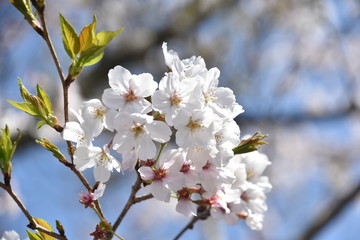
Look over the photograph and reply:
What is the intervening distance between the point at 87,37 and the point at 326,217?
2439 millimetres

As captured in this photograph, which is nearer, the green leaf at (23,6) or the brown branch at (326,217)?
the green leaf at (23,6)

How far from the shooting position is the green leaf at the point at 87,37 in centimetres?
72

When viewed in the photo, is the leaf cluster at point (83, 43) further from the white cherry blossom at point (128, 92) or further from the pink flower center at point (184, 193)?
the pink flower center at point (184, 193)

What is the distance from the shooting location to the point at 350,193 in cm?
270

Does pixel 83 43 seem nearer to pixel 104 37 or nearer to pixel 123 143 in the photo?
pixel 104 37

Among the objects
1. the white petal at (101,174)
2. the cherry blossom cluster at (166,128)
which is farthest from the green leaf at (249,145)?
the white petal at (101,174)

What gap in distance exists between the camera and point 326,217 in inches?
110

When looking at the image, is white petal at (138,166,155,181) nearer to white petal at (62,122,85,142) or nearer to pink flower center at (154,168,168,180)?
pink flower center at (154,168,168,180)

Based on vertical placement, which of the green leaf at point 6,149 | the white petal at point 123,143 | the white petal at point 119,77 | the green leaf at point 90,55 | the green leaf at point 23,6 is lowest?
the white petal at point 123,143

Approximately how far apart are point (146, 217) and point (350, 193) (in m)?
5.35

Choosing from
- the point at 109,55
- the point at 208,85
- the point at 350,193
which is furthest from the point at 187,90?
the point at 109,55

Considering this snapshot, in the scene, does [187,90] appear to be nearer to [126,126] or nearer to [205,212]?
[126,126]

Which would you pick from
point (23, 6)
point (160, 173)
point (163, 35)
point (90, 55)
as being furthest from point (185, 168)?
point (163, 35)

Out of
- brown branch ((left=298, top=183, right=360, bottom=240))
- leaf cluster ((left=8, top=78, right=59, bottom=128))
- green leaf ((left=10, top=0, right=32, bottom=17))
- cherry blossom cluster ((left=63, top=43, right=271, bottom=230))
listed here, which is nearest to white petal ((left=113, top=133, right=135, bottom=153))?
cherry blossom cluster ((left=63, top=43, right=271, bottom=230))
